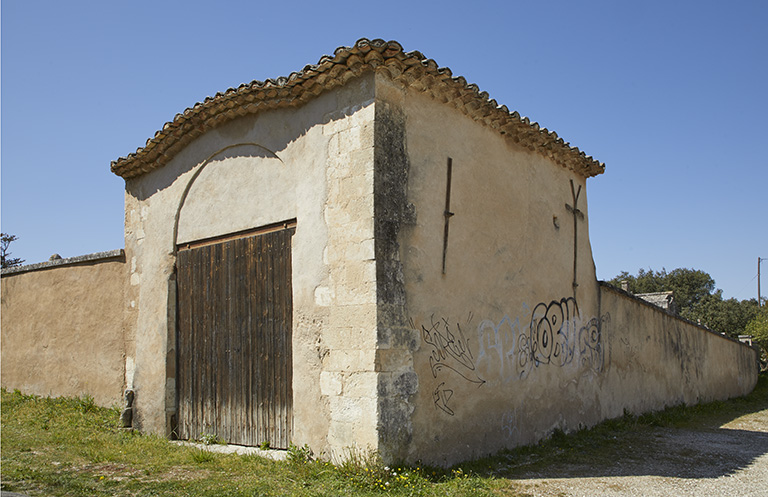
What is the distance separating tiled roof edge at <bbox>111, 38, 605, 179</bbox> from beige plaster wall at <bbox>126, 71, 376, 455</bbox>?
16 centimetres

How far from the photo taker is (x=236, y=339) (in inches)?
281

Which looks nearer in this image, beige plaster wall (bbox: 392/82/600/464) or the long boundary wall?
beige plaster wall (bbox: 392/82/600/464)

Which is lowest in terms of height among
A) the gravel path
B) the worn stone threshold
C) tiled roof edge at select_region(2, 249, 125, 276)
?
the gravel path

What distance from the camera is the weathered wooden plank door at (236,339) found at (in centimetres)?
655

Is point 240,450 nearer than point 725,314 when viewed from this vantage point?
Yes

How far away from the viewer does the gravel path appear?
18.2ft

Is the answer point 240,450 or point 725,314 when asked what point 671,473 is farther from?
point 725,314

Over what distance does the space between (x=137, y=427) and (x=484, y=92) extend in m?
6.43

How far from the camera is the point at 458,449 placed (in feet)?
20.4

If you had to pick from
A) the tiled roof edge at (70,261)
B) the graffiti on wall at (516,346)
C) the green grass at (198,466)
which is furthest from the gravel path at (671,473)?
the tiled roof edge at (70,261)

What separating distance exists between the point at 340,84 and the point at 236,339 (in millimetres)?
3282

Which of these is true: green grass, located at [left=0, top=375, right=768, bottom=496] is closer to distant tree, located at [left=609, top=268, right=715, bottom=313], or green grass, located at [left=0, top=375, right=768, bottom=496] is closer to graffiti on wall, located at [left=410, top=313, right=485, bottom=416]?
graffiti on wall, located at [left=410, top=313, right=485, bottom=416]

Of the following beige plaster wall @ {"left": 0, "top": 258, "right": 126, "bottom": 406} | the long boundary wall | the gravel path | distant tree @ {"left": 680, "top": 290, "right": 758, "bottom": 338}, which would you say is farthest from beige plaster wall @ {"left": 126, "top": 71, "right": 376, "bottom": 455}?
distant tree @ {"left": 680, "top": 290, "right": 758, "bottom": 338}

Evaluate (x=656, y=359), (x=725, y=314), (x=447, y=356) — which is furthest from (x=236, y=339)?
(x=725, y=314)
